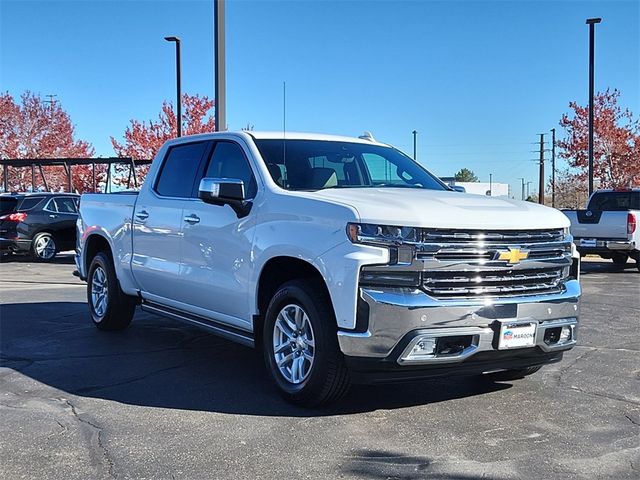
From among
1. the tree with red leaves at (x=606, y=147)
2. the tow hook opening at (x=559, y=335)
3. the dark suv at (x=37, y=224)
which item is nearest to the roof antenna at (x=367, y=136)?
the tow hook opening at (x=559, y=335)

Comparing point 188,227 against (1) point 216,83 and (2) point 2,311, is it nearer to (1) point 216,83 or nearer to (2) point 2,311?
(2) point 2,311

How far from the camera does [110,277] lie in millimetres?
7605

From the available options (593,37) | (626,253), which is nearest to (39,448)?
(626,253)

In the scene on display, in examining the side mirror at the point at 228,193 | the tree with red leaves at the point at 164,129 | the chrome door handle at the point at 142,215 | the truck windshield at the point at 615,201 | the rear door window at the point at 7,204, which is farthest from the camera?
the tree with red leaves at the point at 164,129

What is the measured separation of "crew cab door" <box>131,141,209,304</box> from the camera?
20.8ft

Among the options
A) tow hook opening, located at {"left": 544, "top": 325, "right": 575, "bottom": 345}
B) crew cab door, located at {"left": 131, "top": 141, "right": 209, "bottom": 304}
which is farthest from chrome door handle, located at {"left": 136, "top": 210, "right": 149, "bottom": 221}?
→ tow hook opening, located at {"left": 544, "top": 325, "right": 575, "bottom": 345}

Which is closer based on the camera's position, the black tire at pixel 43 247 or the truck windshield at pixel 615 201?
the truck windshield at pixel 615 201

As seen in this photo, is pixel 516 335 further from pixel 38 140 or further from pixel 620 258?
pixel 38 140

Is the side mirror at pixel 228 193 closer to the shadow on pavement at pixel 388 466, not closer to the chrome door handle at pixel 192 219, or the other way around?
the chrome door handle at pixel 192 219

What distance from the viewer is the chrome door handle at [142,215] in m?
6.84

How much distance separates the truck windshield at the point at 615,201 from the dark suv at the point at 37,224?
485 inches

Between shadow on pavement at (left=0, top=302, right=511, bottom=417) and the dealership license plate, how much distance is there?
0.84 meters

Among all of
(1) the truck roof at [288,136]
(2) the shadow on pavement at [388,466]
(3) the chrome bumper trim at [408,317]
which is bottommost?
(2) the shadow on pavement at [388,466]

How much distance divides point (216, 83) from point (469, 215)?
8.56 m
